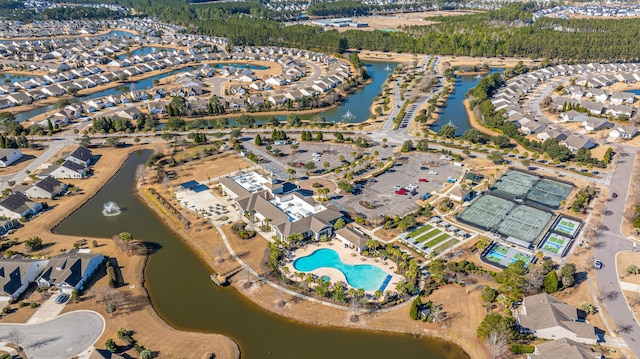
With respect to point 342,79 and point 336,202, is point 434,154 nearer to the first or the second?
point 336,202

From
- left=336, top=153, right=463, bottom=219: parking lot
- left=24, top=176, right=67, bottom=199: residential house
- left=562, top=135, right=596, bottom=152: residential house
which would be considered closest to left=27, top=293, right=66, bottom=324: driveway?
left=24, top=176, right=67, bottom=199: residential house

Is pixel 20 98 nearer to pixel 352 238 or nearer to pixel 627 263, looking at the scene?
pixel 352 238

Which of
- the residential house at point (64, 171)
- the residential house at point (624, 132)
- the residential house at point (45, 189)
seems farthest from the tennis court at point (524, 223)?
the residential house at point (64, 171)

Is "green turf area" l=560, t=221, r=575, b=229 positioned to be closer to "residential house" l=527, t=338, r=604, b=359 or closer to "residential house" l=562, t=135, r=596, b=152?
"residential house" l=527, t=338, r=604, b=359

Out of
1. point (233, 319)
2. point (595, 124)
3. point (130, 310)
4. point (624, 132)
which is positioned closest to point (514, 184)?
point (595, 124)

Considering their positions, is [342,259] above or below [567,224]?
above

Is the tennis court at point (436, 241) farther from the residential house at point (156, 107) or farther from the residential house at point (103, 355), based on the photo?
the residential house at point (156, 107)
